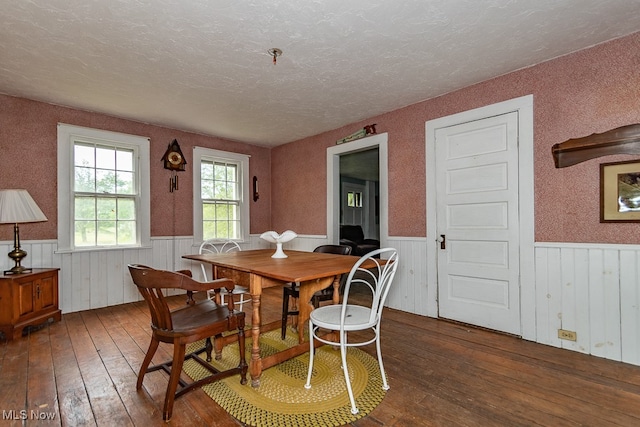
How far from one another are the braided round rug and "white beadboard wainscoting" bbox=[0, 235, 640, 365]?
149 centimetres

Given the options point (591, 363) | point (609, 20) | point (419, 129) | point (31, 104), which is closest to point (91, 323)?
point (31, 104)

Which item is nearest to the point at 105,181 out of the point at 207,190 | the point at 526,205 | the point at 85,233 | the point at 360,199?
the point at 85,233

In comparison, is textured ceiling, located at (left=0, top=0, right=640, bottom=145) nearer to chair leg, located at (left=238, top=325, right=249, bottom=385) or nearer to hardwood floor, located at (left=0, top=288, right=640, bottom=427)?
chair leg, located at (left=238, top=325, right=249, bottom=385)

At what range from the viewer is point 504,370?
223cm

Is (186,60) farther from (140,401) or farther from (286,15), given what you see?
(140,401)

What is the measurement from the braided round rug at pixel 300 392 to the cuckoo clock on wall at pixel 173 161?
2980 mm

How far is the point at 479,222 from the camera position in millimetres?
3121

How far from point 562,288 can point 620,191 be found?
90 centimetres

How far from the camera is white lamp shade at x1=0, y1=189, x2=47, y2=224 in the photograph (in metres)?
2.91

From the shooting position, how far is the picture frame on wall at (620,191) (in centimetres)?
230

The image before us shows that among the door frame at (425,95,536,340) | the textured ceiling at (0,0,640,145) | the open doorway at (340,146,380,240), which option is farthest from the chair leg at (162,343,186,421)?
the open doorway at (340,146,380,240)

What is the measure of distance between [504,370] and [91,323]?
4.00m

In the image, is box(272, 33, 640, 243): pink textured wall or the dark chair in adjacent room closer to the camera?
box(272, 33, 640, 243): pink textured wall

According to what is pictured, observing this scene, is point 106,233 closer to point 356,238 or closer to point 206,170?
point 206,170
